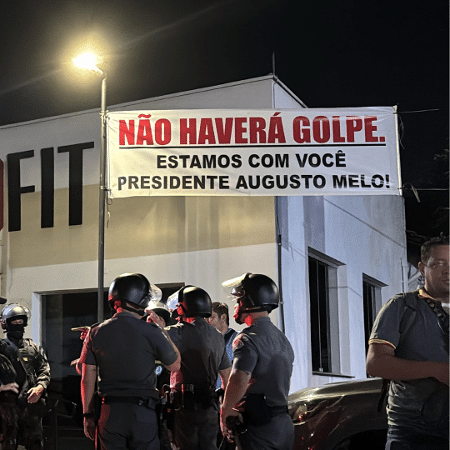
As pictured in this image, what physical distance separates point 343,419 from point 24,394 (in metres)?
4.44

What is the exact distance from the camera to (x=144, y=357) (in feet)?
19.0

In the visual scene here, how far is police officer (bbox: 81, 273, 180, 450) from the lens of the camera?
5.75 m

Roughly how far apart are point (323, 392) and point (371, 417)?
46cm

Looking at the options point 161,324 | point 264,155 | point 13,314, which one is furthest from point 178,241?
point 161,324

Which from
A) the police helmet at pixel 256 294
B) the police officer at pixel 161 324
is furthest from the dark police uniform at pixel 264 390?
the police officer at pixel 161 324

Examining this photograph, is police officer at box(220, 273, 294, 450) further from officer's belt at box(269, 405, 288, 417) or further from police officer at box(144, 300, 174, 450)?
police officer at box(144, 300, 174, 450)

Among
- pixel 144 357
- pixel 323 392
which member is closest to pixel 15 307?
pixel 144 357

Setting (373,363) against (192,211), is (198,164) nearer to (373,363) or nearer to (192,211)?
(192,211)

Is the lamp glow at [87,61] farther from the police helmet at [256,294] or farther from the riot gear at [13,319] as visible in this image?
the police helmet at [256,294]

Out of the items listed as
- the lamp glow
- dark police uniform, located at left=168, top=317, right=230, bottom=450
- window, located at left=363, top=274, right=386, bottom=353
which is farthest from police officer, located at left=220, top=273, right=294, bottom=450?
window, located at left=363, top=274, right=386, bottom=353

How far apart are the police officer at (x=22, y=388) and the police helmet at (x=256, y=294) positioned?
13.7 feet

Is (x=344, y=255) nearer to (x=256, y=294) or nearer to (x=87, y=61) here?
(x=87, y=61)

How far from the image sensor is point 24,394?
8.80 meters

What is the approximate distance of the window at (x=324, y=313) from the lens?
516 inches
